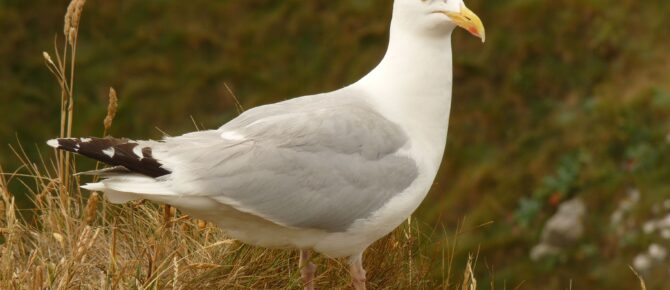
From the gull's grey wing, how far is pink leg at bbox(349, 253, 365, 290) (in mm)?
185

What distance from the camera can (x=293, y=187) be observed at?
10.1 feet

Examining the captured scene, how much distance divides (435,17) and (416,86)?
0.70ft

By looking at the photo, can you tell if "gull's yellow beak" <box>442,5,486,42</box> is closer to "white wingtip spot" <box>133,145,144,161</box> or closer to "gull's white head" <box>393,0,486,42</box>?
"gull's white head" <box>393,0,486,42</box>

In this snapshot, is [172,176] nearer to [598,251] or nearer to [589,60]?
[598,251]

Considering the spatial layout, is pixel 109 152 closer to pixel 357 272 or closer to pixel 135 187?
pixel 135 187

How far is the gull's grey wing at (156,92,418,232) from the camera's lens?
3041mm

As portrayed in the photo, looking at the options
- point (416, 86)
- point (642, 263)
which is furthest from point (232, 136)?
point (642, 263)

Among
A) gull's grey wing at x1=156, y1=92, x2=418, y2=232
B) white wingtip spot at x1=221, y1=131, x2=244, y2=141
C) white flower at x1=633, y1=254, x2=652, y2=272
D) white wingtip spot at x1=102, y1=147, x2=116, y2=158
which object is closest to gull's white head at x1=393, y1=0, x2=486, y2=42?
gull's grey wing at x1=156, y1=92, x2=418, y2=232

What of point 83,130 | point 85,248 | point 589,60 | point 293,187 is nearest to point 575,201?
point 589,60

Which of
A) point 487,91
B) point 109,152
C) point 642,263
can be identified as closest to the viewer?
point 109,152

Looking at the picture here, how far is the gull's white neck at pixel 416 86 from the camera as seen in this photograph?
335 cm

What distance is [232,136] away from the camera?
10.5ft

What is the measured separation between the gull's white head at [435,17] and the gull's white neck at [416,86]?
2cm

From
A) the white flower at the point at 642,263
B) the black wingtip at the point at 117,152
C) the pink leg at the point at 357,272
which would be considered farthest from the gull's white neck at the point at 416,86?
the white flower at the point at 642,263
